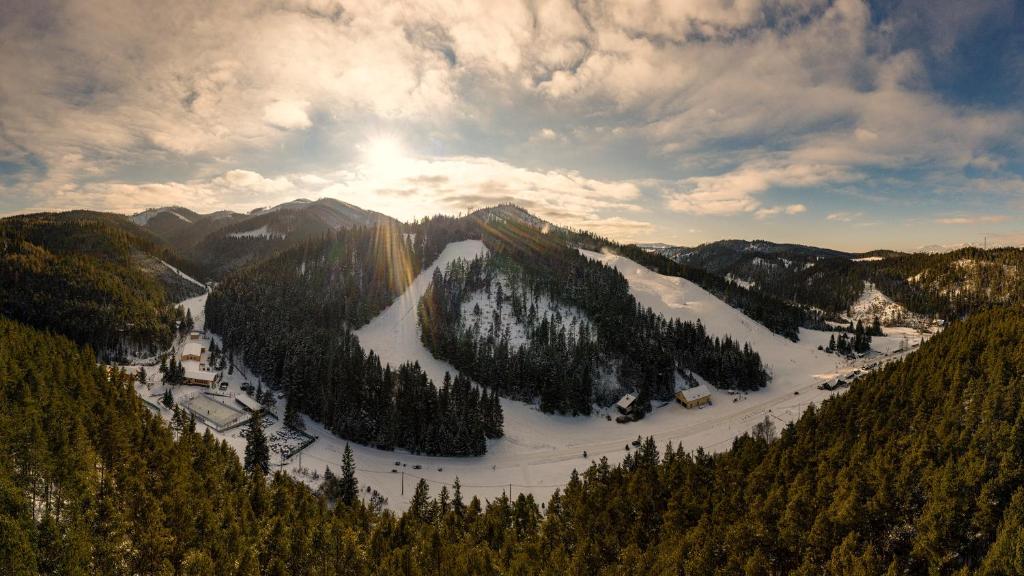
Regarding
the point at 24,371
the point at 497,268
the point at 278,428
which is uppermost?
the point at 497,268

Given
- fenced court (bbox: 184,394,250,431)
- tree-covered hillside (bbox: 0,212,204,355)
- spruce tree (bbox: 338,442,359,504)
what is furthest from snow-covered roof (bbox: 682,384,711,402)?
tree-covered hillside (bbox: 0,212,204,355)

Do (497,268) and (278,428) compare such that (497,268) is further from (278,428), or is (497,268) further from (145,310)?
(145,310)

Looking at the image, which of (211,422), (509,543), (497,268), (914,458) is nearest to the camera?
(914,458)

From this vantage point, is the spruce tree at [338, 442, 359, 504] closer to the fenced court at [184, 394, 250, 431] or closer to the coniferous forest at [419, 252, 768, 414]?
the fenced court at [184, 394, 250, 431]

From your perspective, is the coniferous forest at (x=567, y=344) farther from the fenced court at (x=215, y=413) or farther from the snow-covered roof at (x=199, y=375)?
the snow-covered roof at (x=199, y=375)

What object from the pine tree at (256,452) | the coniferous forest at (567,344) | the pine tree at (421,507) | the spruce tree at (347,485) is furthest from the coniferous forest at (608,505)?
the coniferous forest at (567,344)

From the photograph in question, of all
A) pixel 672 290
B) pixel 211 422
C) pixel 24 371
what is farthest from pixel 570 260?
pixel 24 371

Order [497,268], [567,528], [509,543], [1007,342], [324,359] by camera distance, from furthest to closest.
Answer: [497,268], [324,359], [1007,342], [567,528], [509,543]
